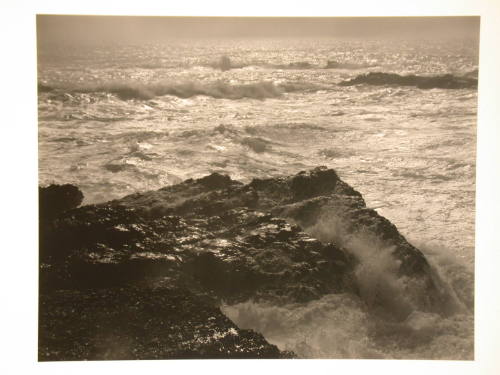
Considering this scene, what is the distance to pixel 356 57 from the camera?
2.50 m

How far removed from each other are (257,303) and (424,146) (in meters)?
1.00

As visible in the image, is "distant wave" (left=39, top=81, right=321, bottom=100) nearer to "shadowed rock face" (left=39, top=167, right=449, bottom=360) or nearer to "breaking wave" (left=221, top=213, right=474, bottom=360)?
"shadowed rock face" (left=39, top=167, right=449, bottom=360)

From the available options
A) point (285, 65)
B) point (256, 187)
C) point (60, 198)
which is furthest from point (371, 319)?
point (60, 198)

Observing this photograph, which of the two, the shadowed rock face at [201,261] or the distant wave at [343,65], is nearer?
the shadowed rock face at [201,261]

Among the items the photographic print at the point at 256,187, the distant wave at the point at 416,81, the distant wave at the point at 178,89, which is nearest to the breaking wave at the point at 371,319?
the photographic print at the point at 256,187

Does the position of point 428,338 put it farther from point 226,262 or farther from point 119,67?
point 119,67

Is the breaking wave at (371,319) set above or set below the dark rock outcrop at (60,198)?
below

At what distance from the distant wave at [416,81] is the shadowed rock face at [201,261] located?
436 millimetres

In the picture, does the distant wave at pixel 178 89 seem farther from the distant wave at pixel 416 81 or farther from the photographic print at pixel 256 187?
the distant wave at pixel 416 81

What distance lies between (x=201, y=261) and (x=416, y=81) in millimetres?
1226

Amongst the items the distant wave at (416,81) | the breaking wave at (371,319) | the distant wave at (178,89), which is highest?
the distant wave at (416,81)

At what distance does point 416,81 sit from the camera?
2.50 meters

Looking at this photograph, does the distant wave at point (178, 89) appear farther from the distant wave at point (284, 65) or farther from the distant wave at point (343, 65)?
the distant wave at point (343, 65)

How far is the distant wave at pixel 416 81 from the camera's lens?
8.19 feet
